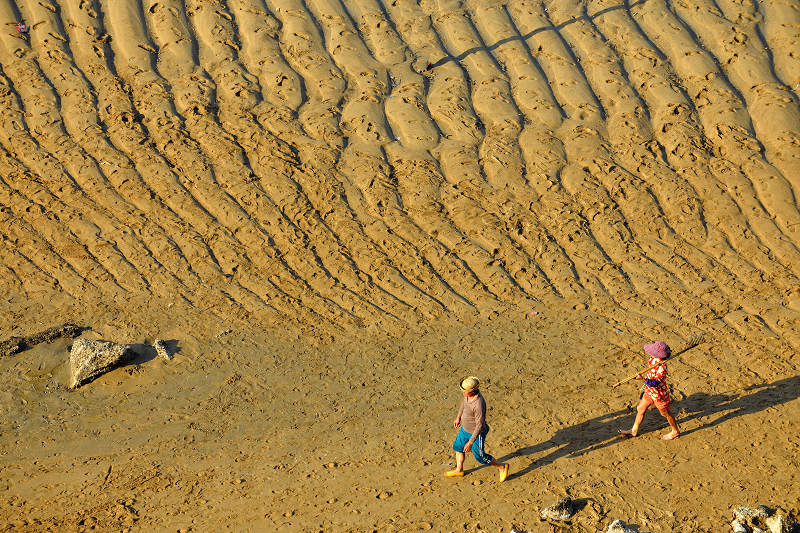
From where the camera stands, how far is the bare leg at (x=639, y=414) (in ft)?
20.7

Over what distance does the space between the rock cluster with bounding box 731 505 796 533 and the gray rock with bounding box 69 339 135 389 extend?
5567 millimetres

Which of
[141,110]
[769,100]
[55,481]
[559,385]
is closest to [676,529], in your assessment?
[559,385]

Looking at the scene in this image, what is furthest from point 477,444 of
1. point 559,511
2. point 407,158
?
point 407,158

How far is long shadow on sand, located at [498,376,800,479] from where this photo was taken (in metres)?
6.37

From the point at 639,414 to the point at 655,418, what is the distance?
526 millimetres

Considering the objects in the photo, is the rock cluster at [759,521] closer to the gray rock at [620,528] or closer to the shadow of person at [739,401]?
the gray rock at [620,528]

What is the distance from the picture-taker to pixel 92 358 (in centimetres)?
714

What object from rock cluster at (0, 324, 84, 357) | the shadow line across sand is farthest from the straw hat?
the shadow line across sand

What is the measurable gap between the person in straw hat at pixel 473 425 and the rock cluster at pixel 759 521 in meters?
1.72

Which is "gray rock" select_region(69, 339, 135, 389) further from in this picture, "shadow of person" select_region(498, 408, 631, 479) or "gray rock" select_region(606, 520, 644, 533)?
"gray rock" select_region(606, 520, 644, 533)

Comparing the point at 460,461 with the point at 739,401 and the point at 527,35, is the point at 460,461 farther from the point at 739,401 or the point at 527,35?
the point at 527,35

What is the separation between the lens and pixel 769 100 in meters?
10.4

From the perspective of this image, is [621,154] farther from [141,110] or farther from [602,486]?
[141,110]

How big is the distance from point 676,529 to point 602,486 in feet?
2.09
